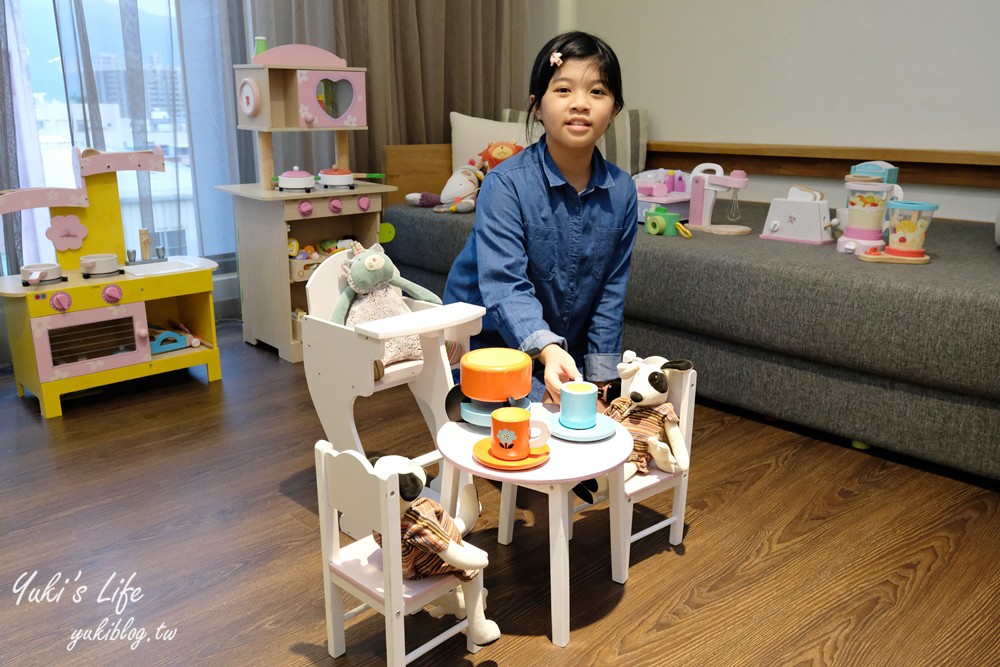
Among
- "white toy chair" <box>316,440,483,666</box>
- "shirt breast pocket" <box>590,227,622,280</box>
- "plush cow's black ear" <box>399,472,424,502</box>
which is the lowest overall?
"white toy chair" <box>316,440,483,666</box>

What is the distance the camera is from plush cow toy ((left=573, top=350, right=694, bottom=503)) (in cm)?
139

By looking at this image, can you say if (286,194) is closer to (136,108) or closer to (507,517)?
(136,108)

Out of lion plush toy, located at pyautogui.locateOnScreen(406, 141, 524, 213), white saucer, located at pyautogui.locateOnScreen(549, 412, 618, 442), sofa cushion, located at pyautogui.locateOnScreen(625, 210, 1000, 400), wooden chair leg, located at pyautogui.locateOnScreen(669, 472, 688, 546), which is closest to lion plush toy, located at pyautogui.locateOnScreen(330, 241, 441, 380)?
white saucer, located at pyautogui.locateOnScreen(549, 412, 618, 442)

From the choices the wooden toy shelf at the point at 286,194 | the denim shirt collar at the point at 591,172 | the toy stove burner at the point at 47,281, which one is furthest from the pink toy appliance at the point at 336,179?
the denim shirt collar at the point at 591,172

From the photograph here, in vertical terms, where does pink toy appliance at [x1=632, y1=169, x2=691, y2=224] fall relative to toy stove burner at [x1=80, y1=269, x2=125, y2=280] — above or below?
above

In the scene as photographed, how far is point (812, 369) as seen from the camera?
1.90 m

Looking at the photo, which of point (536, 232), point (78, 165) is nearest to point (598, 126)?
point (536, 232)

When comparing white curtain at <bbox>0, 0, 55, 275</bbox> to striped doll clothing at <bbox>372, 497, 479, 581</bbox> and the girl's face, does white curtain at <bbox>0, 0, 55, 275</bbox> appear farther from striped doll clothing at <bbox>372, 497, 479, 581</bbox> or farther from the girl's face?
striped doll clothing at <bbox>372, 497, 479, 581</bbox>

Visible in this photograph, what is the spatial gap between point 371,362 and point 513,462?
36 centimetres

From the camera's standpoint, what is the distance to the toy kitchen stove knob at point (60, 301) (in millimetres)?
1979

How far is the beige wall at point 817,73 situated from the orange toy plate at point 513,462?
6.48 ft

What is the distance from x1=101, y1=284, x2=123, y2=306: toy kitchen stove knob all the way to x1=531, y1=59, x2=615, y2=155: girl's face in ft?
4.16

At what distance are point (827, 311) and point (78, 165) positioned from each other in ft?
6.13

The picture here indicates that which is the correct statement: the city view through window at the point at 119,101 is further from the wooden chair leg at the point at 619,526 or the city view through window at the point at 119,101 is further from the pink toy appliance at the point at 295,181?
the wooden chair leg at the point at 619,526
